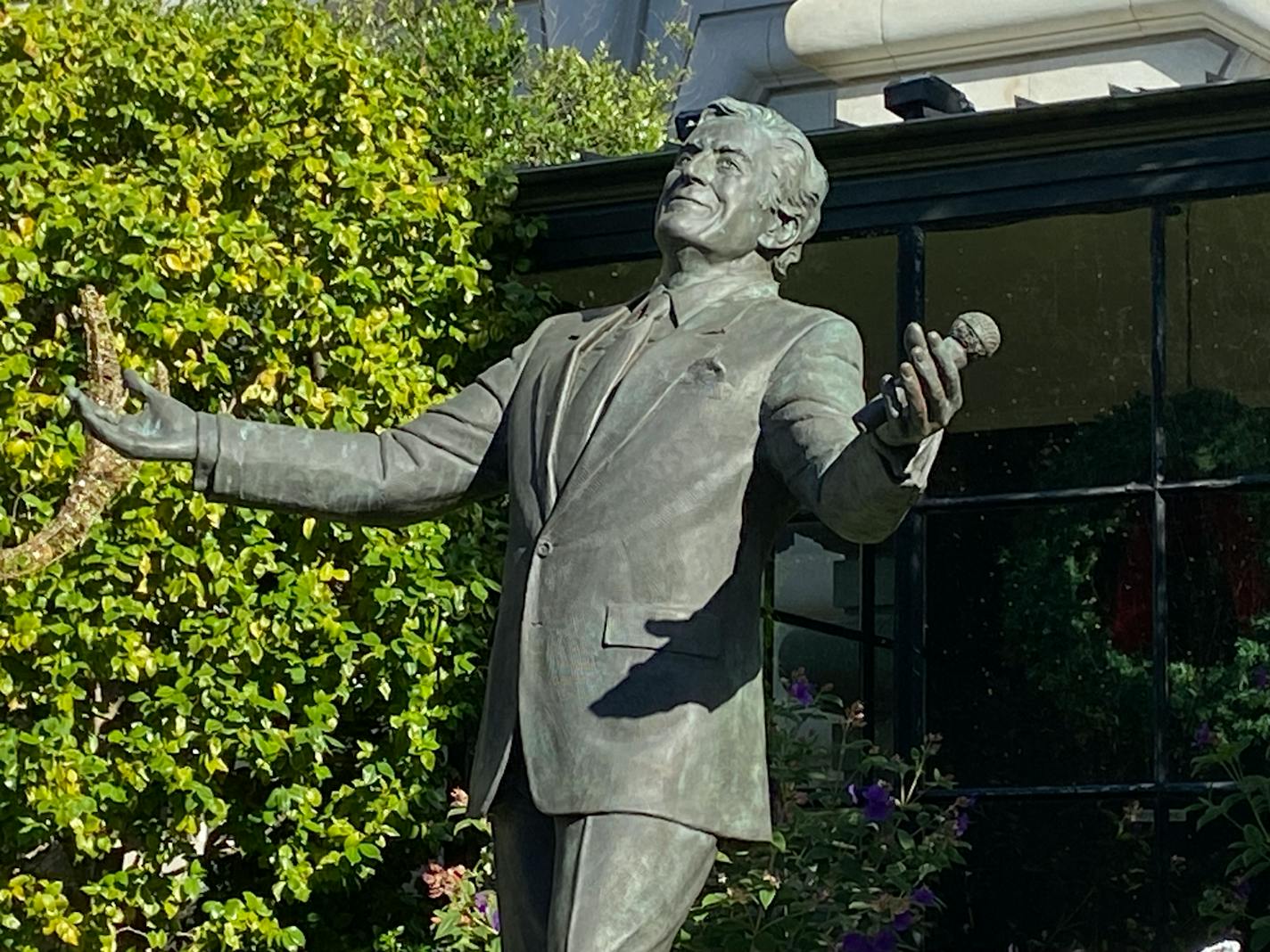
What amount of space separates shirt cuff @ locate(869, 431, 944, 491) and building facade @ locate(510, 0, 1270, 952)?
13.9 ft

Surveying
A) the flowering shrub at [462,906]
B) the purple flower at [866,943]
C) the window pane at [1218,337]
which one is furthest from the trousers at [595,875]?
the window pane at [1218,337]

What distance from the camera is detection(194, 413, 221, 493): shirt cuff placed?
189 inches

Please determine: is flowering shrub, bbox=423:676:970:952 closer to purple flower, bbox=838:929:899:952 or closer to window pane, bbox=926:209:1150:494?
purple flower, bbox=838:929:899:952

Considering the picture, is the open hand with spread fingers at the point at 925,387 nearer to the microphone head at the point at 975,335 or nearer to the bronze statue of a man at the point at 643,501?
the microphone head at the point at 975,335

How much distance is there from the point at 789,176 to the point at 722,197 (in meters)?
0.14

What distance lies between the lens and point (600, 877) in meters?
4.44

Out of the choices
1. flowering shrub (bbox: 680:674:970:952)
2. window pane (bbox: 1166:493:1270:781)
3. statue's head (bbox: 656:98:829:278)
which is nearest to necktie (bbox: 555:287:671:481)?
statue's head (bbox: 656:98:829:278)

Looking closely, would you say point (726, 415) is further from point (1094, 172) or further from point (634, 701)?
point (1094, 172)

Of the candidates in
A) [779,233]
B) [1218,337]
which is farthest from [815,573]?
[779,233]

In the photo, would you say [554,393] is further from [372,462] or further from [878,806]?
[878,806]

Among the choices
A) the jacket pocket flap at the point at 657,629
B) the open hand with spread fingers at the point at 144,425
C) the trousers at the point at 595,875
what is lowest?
the trousers at the point at 595,875

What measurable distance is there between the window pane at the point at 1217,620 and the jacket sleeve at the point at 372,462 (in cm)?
378

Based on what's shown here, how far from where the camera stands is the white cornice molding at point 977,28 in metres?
10.3

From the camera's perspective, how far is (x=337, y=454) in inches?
194
